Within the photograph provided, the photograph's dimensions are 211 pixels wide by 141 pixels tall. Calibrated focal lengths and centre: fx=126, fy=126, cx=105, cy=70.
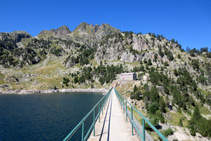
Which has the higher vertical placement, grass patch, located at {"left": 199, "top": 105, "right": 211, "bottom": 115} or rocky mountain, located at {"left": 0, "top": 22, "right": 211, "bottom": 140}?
rocky mountain, located at {"left": 0, "top": 22, "right": 211, "bottom": 140}

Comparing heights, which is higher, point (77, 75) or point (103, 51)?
point (103, 51)

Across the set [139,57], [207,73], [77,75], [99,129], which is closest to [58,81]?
[77,75]

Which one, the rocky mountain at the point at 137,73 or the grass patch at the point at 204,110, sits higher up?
the rocky mountain at the point at 137,73

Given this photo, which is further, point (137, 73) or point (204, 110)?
point (137, 73)

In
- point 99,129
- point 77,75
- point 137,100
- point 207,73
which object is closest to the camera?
point 99,129

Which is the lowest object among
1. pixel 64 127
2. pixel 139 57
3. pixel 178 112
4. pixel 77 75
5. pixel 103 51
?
pixel 178 112

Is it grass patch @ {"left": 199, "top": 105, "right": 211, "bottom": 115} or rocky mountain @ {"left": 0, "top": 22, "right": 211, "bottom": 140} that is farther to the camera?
rocky mountain @ {"left": 0, "top": 22, "right": 211, "bottom": 140}

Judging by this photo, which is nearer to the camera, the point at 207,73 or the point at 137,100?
the point at 137,100

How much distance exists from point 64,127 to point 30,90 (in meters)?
107

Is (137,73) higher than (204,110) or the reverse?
higher

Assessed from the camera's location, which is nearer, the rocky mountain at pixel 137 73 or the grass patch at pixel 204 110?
the grass patch at pixel 204 110

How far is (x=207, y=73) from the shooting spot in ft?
469

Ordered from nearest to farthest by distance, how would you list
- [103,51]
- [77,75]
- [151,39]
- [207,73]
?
[207,73] < [77,75] < [103,51] < [151,39]

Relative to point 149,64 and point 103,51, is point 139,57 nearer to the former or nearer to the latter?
point 149,64
